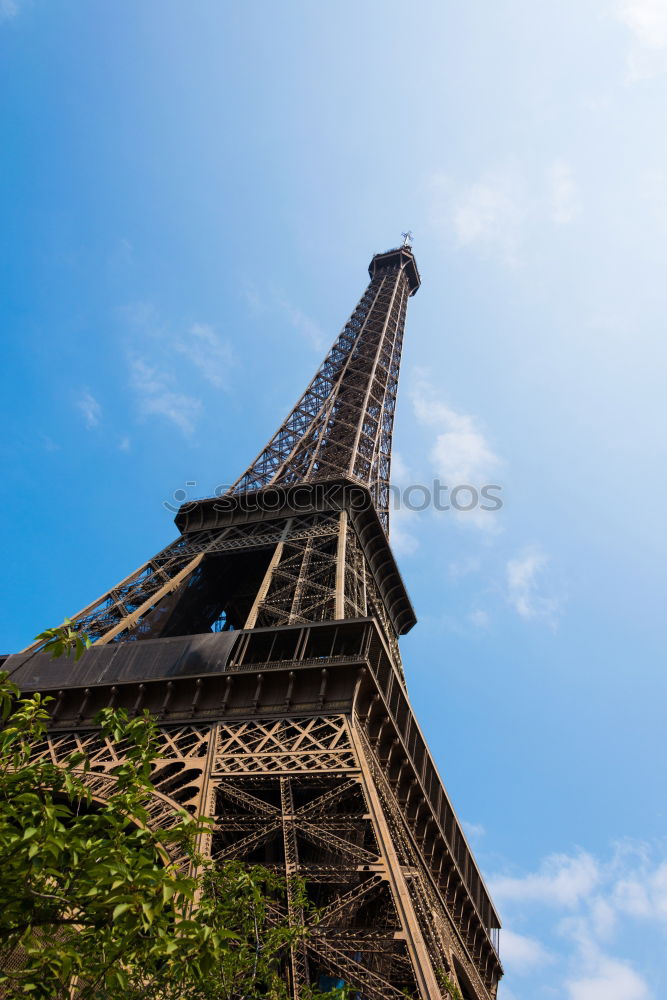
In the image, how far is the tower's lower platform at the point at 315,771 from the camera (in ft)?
46.3

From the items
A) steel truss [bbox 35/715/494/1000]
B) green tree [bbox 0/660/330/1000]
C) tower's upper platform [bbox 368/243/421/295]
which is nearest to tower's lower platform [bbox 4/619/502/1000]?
steel truss [bbox 35/715/494/1000]

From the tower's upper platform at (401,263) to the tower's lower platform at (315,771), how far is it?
58072 mm

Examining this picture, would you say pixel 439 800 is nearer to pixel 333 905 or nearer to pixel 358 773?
pixel 358 773

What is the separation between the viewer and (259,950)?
10.1 metres

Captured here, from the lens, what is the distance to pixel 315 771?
17969 millimetres

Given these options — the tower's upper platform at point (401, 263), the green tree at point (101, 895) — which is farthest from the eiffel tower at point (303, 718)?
the tower's upper platform at point (401, 263)

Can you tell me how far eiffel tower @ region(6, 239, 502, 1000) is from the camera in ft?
49.2

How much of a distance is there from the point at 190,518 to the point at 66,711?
15914mm

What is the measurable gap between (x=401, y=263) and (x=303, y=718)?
6206cm

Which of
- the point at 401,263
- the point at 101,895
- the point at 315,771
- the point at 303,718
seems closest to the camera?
the point at 101,895

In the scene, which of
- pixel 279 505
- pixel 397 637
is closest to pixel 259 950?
pixel 279 505

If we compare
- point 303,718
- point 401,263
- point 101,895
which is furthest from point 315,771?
point 401,263

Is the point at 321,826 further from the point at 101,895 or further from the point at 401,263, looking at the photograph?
the point at 401,263

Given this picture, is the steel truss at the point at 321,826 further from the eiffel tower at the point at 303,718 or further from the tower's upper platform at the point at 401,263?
the tower's upper platform at the point at 401,263
